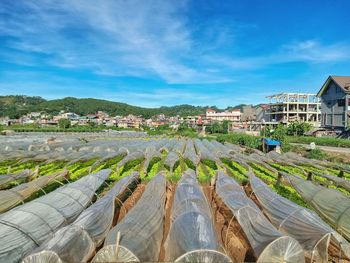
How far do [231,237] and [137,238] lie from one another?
14.1 feet

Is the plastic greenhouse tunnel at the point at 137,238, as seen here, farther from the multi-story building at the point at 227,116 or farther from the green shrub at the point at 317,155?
the multi-story building at the point at 227,116

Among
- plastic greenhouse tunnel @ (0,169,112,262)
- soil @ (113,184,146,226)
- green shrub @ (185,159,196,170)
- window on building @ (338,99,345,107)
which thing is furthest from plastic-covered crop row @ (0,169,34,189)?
window on building @ (338,99,345,107)

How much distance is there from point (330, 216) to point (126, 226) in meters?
6.87

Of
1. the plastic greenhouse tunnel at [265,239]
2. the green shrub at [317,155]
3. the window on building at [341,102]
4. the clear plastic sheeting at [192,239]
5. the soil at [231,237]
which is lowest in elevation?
the green shrub at [317,155]

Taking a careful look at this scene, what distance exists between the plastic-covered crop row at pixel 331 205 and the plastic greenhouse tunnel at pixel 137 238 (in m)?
5.61

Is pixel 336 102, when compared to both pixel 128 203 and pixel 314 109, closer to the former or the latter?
pixel 314 109

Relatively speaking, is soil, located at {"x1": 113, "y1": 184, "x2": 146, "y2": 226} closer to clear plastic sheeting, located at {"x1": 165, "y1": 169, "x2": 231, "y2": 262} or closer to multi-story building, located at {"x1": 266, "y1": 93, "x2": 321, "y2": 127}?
clear plastic sheeting, located at {"x1": 165, "y1": 169, "x2": 231, "y2": 262}

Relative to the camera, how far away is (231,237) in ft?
33.4

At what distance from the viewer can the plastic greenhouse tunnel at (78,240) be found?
619cm

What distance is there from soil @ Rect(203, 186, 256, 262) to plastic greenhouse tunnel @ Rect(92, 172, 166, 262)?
1.85m

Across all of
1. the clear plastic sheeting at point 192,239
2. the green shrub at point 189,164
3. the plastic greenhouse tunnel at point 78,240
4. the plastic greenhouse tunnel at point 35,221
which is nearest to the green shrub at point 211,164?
the green shrub at point 189,164

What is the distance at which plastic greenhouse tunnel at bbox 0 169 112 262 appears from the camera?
7.22 m

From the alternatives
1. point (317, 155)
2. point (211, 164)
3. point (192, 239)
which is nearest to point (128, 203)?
point (192, 239)

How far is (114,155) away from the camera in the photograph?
27938 millimetres
